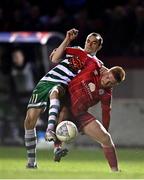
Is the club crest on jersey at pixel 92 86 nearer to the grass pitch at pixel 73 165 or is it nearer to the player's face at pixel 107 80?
the player's face at pixel 107 80

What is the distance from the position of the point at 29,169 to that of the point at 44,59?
342 inches

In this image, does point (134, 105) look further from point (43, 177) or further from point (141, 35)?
point (43, 177)

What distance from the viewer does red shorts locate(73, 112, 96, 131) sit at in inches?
604

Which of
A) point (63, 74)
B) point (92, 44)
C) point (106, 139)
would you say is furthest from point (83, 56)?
point (106, 139)

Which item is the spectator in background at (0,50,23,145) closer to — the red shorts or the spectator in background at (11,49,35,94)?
the spectator in background at (11,49,35,94)

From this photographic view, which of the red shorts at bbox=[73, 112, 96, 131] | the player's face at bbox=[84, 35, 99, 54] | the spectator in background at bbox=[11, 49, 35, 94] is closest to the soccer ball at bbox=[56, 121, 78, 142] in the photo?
the red shorts at bbox=[73, 112, 96, 131]

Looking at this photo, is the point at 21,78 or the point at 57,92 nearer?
the point at 57,92

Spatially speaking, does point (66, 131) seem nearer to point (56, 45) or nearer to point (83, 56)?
point (83, 56)

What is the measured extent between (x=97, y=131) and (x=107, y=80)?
746 millimetres

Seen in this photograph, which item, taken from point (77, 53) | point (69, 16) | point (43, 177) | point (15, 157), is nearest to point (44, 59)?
point (69, 16)

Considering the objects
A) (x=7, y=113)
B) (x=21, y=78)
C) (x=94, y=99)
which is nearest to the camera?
(x=94, y=99)

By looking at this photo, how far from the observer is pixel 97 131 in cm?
1516

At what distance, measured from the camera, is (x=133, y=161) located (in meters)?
18.5

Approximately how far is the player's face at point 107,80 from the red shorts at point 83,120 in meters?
0.52
